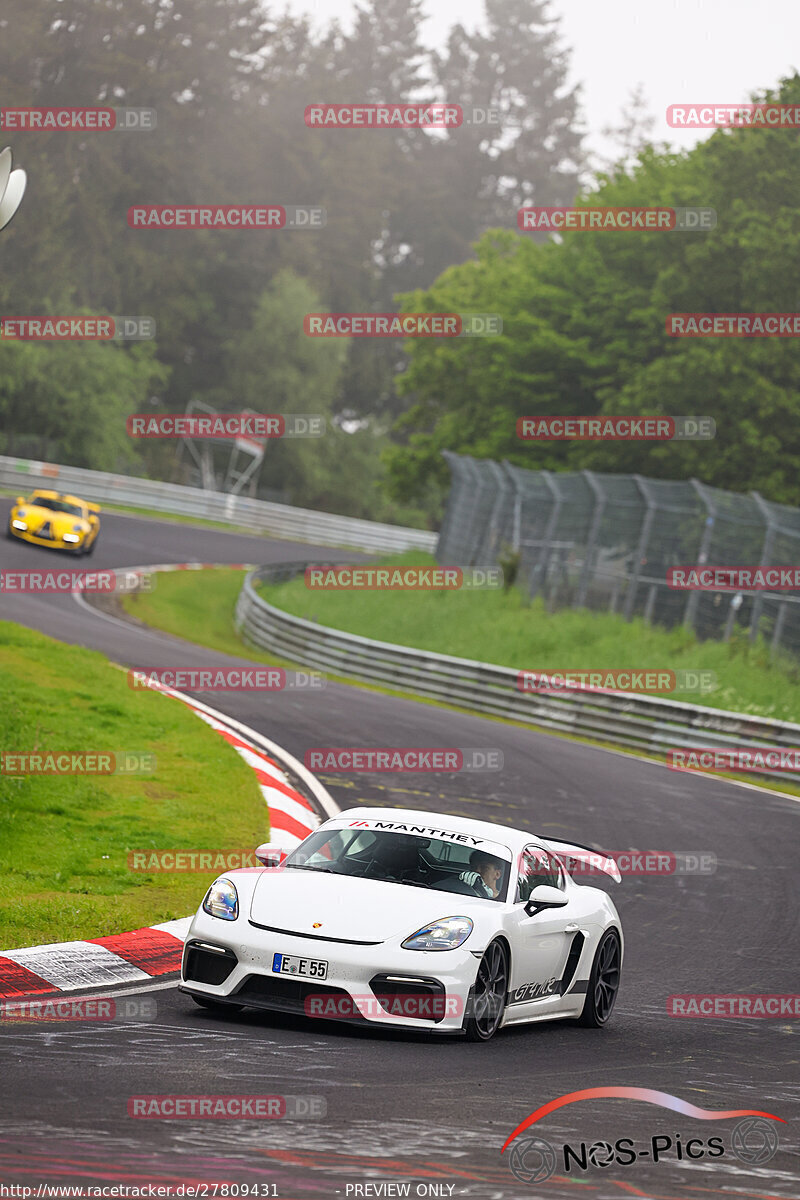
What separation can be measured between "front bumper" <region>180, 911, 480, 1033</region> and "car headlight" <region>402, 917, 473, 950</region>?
0.04 meters

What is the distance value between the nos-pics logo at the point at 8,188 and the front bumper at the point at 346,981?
18.1 feet

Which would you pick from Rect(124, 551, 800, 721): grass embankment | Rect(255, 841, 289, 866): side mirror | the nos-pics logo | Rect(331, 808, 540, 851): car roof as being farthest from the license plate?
Rect(124, 551, 800, 721): grass embankment

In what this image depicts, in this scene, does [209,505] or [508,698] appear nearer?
[508,698]

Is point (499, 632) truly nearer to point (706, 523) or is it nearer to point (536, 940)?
point (706, 523)

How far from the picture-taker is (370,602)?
3344 centimetres

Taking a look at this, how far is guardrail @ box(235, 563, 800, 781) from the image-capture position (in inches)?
823

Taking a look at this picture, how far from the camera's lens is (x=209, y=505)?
5331 cm

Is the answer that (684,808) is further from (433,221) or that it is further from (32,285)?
(433,221)

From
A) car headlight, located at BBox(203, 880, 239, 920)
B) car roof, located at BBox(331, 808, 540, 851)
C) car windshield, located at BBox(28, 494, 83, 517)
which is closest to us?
car headlight, located at BBox(203, 880, 239, 920)

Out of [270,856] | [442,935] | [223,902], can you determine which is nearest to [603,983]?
[442,935]

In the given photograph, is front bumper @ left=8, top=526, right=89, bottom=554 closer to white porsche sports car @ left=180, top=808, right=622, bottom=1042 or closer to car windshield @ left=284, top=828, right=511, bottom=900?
white porsche sports car @ left=180, top=808, right=622, bottom=1042

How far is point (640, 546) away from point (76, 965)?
19.3 m

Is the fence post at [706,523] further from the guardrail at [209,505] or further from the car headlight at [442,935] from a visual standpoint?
the guardrail at [209,505]

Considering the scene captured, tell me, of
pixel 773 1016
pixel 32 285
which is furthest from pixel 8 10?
pixel 773 1016
